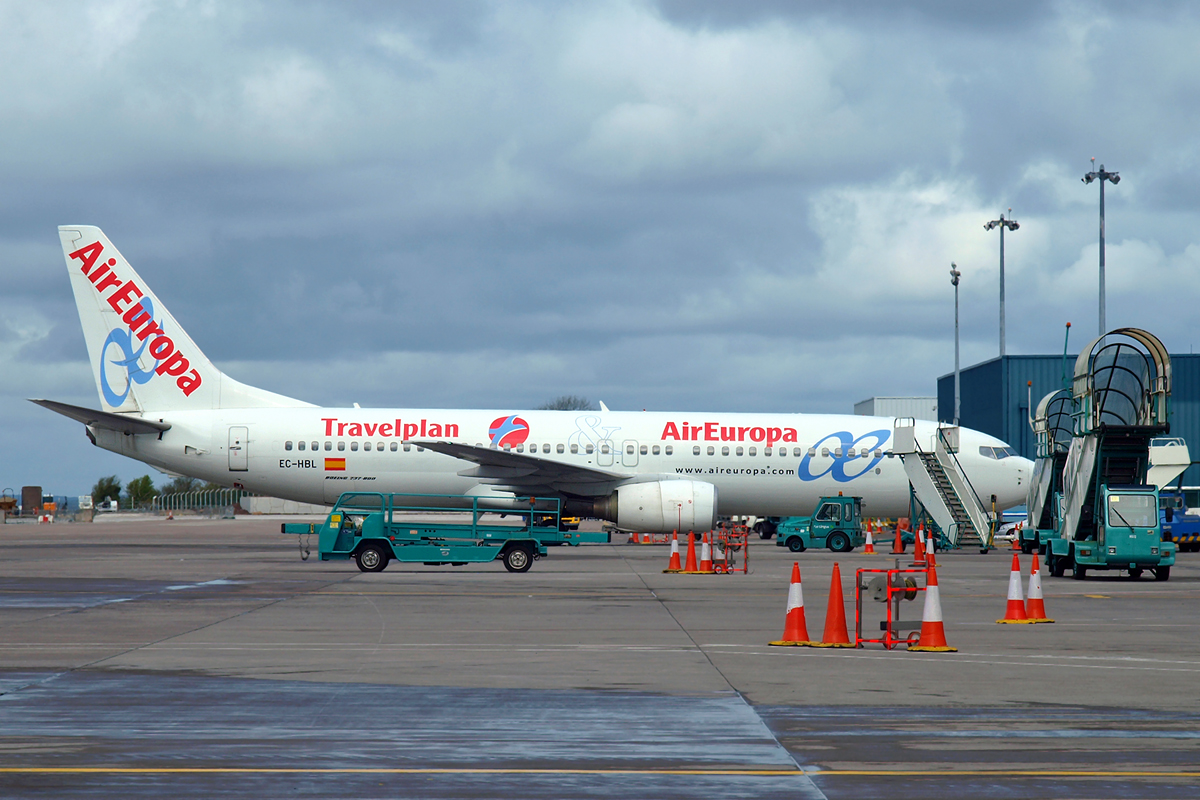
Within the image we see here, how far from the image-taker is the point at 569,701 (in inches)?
380

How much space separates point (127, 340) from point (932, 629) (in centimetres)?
2817

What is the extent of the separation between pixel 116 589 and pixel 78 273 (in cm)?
1709

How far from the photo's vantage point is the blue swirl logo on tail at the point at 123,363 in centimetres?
3528

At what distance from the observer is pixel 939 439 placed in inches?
1412

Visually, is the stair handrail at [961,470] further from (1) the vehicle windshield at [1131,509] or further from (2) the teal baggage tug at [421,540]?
(2) the teal baggage tug at [421,540]

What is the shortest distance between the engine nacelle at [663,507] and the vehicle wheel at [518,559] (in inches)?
237

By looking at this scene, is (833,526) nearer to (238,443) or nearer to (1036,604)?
(238,443)

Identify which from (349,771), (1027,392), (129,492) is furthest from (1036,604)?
(129,492)

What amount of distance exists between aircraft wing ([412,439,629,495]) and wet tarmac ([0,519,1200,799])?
13606 millimetres

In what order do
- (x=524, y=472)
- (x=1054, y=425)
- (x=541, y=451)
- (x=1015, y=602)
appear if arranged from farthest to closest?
(x=541, y=451)
(x=524, y=472)
(x=1054, y=425)
(x=1015, y=602)

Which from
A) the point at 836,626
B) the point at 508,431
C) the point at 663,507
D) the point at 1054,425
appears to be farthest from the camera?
the point at 508,431

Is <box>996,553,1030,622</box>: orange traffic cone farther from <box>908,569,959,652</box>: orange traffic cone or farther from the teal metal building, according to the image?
the teal metal building

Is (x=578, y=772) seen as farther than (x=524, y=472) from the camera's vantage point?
No

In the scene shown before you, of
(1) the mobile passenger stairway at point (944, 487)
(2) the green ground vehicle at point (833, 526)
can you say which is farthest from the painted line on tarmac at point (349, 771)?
(2) the green ground vehicle at point (833, 526)
